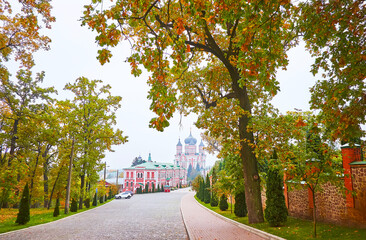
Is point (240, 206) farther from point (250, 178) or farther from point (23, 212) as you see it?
point (23, 212)

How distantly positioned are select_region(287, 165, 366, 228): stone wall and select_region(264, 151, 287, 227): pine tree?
54.7 inches

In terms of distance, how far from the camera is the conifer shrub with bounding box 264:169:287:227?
10617 mm

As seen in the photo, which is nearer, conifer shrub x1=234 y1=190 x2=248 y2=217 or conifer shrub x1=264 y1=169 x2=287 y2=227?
conifer shrub x1=264 y1=169 x2=287 y2=227

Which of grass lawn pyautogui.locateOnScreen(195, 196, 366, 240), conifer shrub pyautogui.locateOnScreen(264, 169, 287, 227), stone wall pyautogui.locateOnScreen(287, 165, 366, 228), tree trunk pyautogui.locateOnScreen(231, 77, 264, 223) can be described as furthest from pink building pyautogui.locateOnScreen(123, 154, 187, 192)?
grass lawn pyautogui.locateOnScreen(195, 196, 366, 240)

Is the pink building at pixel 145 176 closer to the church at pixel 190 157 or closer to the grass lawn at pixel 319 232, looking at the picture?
the church at pixel 190 157

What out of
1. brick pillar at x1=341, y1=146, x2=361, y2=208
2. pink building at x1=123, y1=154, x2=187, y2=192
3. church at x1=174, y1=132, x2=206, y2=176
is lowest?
pink building at x1=123, y1=154, x2=187, y2=192

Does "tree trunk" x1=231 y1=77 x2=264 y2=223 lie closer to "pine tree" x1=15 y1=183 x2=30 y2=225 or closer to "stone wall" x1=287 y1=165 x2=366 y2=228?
"stone wall" x1=287 y1=165 x2=366 y2=228

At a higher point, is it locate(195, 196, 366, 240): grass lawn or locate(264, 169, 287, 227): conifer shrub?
locate(264, 169, 287, 227): conifer shrub

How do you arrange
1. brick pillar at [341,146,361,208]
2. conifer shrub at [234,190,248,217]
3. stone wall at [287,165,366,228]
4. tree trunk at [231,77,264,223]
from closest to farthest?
stone wall at [287,165,366,228] → brick pillar at [341,146,361,208] → tree trunk at [231,77,264,223] → conifer shrub at [234,190,248,217]

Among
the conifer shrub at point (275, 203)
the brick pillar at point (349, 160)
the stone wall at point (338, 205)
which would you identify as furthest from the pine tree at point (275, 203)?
the brick pillar at point (349, 160)

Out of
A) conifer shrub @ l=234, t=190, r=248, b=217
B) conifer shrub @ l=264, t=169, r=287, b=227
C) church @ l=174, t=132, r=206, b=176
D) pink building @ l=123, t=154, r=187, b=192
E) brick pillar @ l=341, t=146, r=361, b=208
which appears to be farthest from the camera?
church @ l=174, t=132, r=206, b=176

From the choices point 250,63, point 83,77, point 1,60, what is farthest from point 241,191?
point 83,77

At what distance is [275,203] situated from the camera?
10859 mm

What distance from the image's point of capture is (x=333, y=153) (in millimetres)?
8477
